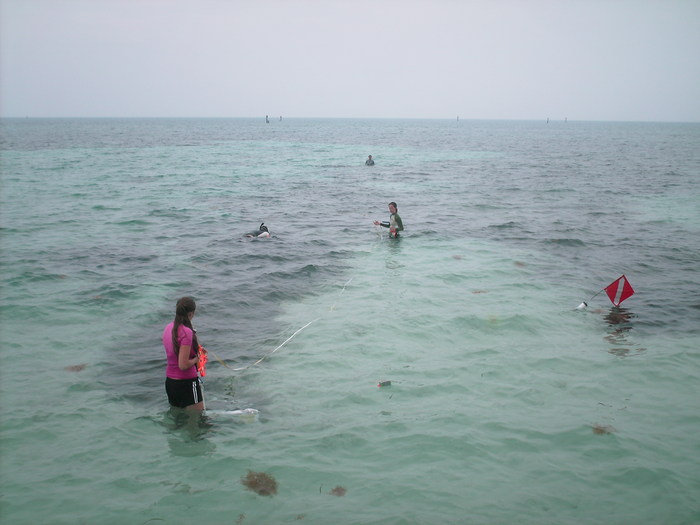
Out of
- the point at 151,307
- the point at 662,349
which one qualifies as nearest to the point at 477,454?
the point at 662,349

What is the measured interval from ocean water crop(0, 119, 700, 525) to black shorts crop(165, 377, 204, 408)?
363 mm

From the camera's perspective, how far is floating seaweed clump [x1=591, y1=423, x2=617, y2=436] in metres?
6.98

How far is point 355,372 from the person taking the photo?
8820 mm

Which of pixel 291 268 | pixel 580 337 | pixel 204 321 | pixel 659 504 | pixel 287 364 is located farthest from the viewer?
pixel 291 268

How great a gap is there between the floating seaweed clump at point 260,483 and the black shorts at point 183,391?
160 centimetres

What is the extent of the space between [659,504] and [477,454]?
2207 mm

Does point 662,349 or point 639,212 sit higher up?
point 639,212

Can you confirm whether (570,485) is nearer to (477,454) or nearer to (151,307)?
(477,454)

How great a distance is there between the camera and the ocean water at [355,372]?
19.1 ft

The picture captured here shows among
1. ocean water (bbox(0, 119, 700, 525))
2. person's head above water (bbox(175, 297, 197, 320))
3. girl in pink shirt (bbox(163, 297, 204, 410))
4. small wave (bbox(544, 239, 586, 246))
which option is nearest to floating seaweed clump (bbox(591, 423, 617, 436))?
ocean water (bbox(0, 119, 700, 525))

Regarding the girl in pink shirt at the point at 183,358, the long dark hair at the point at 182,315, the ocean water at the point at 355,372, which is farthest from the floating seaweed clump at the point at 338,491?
the long dark hair at the point at 182,315

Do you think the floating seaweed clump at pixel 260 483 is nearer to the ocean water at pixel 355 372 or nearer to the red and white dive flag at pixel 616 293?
the ocean water at pixel 355 372

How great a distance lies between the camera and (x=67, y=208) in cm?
2275

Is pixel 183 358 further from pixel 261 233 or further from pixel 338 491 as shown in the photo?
pixel 261 233
